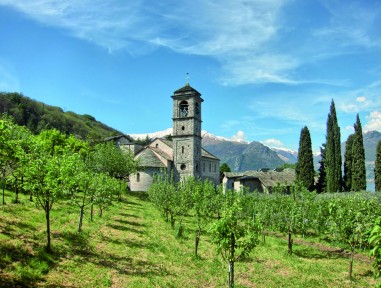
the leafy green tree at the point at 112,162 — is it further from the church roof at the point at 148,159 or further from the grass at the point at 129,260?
the grass at the point at 129,260

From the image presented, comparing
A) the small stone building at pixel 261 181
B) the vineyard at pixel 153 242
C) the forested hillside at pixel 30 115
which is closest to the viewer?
the vineyard at pixel 153 242

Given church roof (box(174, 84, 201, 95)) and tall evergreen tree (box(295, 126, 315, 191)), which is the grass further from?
tall evergreen tree (box(295, 126, 315, 191))

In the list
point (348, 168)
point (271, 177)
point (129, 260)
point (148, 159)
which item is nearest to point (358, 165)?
point (348, 168)

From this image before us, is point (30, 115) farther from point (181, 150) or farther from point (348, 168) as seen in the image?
point (348, 168)

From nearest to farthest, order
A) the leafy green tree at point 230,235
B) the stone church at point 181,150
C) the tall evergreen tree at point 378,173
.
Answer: the leafy green tree at point 230,235, the tall evergreen tree at point 378,173, the stone church at point 181,150

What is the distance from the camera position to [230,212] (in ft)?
42.0

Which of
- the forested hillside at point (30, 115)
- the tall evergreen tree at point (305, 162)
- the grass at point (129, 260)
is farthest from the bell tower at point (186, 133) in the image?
the forested hillside at point (30, 115)

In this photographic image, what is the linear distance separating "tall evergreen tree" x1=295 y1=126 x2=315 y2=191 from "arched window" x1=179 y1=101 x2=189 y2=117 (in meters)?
25.3

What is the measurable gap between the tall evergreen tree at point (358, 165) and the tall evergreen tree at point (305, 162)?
26.0 feet

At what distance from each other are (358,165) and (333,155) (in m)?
4.93

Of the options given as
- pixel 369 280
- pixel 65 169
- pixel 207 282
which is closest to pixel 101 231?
pixel 65 169

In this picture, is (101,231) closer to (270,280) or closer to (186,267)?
(186,267)

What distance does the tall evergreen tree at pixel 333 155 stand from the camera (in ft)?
180

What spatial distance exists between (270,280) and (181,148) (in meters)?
39.7
